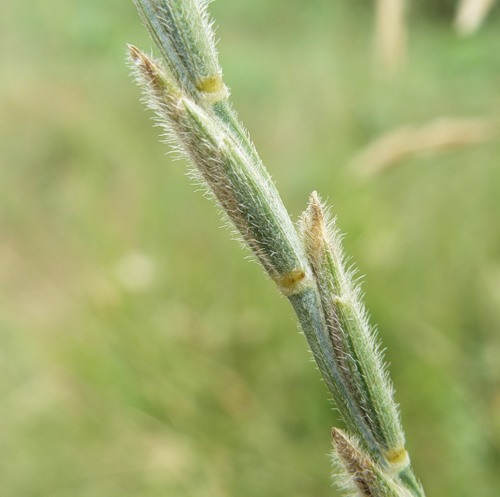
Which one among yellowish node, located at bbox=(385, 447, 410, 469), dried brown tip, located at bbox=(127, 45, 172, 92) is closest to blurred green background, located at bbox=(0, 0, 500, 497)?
yellowish node, located at bbox=(385, 447, 410, 469)

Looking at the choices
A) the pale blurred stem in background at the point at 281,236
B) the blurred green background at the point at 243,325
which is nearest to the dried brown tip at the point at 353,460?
the pale blurred stem in background at the point at 281,236

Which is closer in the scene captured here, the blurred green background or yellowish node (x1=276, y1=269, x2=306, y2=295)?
yellowish node (x1=276, y1=269, x2=306, y2=295)

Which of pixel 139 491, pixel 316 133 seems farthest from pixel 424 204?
pixel 139 491

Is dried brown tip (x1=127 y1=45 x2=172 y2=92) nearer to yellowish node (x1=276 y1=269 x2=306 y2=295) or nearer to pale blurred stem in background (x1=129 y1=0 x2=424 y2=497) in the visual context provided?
pale blurred stem in background (x1=129 y1=0 x2=424 y2=497)

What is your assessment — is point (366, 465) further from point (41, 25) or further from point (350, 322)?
point (41, 25)

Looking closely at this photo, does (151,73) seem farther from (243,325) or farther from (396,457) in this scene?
(243,325)

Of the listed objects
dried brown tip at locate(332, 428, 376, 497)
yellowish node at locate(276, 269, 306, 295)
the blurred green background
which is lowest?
dried brown tip at locate(332, 428, 376, 497)

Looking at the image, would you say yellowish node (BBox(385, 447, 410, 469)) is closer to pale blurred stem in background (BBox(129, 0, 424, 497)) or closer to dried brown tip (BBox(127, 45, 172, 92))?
pale blurred stem in background (BBox(129, 0, 424, 497))

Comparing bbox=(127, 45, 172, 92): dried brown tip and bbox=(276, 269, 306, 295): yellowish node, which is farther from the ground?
bbox=(127, 45, 172, 92): dried brown tip
